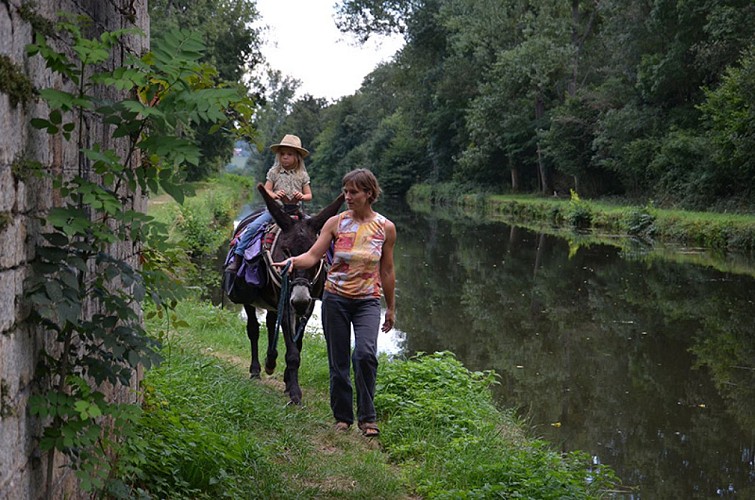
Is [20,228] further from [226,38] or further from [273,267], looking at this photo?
[226,38]

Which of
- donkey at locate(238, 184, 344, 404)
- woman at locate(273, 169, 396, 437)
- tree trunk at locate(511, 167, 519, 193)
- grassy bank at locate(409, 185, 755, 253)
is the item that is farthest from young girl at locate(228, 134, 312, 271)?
tree trunk at locate(511, 167, 519, 193)

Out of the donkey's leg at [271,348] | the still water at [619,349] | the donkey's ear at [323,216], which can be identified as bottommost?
the still water at [619,349]

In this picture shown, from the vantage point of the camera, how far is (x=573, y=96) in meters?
42.4

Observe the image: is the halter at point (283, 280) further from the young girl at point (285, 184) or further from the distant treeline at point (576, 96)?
the distant treeline at point (576, 96)

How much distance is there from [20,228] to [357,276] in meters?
3.73

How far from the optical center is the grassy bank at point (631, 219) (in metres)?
25.0

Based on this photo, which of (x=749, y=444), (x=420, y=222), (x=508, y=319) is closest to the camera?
(x=749, y=444)

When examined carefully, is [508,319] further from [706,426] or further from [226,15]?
[226,15]

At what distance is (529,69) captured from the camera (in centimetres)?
4394

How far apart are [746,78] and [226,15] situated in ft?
82.3

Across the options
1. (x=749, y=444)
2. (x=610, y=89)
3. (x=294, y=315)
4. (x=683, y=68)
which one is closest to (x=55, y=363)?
(x=294, y=315)

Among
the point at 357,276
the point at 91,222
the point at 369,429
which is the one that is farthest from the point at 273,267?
the point at 91,222

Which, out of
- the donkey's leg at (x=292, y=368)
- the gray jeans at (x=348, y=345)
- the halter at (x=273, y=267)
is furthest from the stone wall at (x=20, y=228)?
the donkey's leg at (x=292, y=368)

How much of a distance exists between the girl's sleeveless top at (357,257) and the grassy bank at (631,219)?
810 inches
